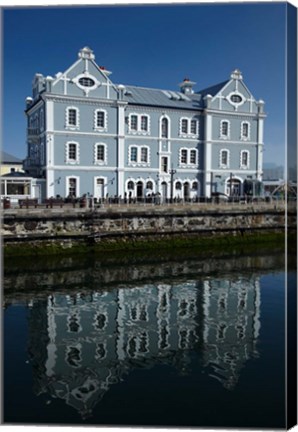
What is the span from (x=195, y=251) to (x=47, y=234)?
544 cm

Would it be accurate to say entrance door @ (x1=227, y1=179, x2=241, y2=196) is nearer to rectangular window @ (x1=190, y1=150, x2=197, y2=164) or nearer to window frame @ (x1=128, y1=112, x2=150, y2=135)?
rectangular window @ (x1=190, y1=150, x2=197, y2=164)

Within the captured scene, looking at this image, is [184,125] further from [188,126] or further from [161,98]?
[161,98]

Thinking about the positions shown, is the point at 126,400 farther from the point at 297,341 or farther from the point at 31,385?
the point at 297,341

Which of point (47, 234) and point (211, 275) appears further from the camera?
point (47, 234)

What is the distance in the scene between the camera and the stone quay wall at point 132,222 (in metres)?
16.0

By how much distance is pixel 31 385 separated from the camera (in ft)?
18.5

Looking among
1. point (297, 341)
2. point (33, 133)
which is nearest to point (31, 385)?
point (297, 341)

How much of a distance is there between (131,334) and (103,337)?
0.50 meters

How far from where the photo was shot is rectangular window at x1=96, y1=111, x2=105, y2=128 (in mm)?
21125

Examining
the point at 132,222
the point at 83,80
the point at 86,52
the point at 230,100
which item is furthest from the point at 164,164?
the point at 86,52

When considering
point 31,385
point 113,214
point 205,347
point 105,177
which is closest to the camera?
point 31,385

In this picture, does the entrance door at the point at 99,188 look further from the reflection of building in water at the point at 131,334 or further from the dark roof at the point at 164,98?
the reflection of building in water at the point at 131,334

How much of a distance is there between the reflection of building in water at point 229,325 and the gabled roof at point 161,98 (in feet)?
35.9

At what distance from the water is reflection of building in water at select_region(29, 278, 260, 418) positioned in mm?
18
